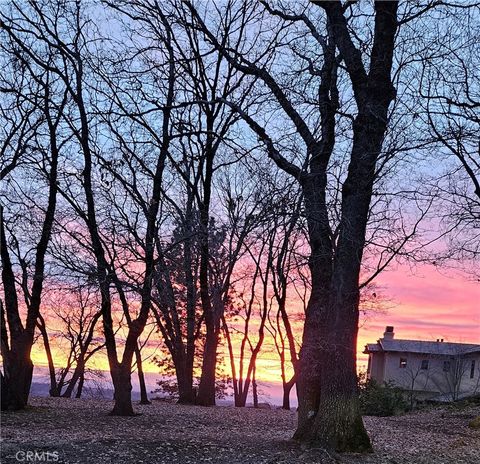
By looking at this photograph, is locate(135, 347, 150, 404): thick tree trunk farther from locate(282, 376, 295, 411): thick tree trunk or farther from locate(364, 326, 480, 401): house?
locate(364, 326, 480, 401): house

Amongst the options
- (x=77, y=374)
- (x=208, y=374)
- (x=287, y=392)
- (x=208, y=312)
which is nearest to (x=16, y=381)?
(x=208, y=312)

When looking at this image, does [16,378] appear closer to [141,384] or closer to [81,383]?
[141,384]

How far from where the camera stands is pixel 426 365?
1425 inches

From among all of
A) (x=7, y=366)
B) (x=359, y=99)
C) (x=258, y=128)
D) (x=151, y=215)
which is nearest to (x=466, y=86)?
(x=359, y=99)

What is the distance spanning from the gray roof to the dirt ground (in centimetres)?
2181

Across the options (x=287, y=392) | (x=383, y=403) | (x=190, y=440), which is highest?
(x=383, y=403)

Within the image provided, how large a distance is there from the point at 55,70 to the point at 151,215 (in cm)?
399

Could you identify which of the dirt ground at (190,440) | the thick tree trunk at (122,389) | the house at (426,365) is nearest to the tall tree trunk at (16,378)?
the dirt ground at (190,440)

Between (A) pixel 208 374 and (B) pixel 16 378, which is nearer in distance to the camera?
(B) pixel 16 378

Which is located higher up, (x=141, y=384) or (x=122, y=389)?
(x=122, y=389)

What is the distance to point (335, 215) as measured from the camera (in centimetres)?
905

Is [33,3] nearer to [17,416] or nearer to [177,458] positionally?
[17,416]

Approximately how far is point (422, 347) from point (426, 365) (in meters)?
1.34

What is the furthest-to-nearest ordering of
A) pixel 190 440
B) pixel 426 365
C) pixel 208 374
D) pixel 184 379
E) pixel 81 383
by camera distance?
pixel 426 365 → pixel 81 383 → pixel 184 379 → pixel 208 374 → pixel 190 440
